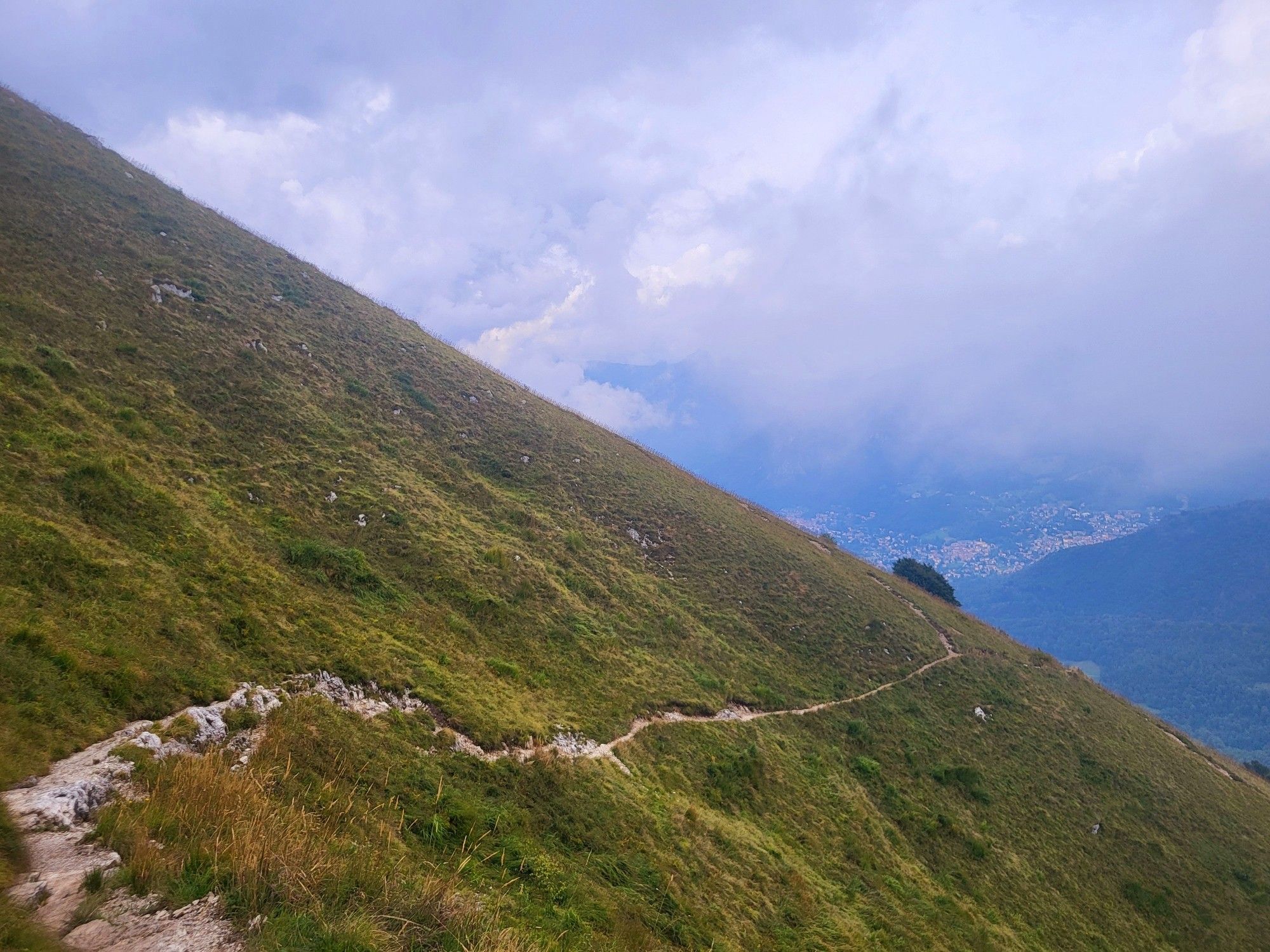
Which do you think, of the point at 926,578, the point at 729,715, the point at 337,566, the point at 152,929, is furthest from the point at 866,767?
the point at 926,578

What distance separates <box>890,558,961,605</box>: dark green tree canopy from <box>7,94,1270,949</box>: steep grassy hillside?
17510mm

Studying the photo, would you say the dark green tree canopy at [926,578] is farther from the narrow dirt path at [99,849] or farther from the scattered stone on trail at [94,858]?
the scattered stone on trail at [94,858]

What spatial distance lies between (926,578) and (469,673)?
61.1 m

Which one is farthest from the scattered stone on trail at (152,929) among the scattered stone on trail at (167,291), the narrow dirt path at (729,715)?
the scattered stone on trail at (167,291)

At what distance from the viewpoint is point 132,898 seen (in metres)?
5.57

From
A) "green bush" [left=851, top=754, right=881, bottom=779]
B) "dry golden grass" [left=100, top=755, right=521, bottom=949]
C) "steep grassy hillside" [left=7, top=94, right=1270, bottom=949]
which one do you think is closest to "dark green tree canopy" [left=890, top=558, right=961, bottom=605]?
"steep grassy hillside" [left=7, top=94, right=1270, bottom=949]

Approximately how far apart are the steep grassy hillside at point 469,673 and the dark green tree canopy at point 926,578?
57.4 ft

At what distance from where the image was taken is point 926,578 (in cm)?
6500

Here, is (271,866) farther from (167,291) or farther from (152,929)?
(167,291)

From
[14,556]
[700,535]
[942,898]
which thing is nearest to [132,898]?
[14,556]

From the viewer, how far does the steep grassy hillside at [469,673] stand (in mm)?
9289

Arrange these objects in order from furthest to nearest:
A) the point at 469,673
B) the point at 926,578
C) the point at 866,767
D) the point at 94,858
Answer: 1. the point at 926,578
2. the point at 866,767
3. the point at 469,673
4. the point at 94,858

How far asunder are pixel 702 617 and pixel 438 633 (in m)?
17.4

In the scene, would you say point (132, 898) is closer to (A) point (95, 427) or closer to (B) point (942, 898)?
(A) point (95, 427)
